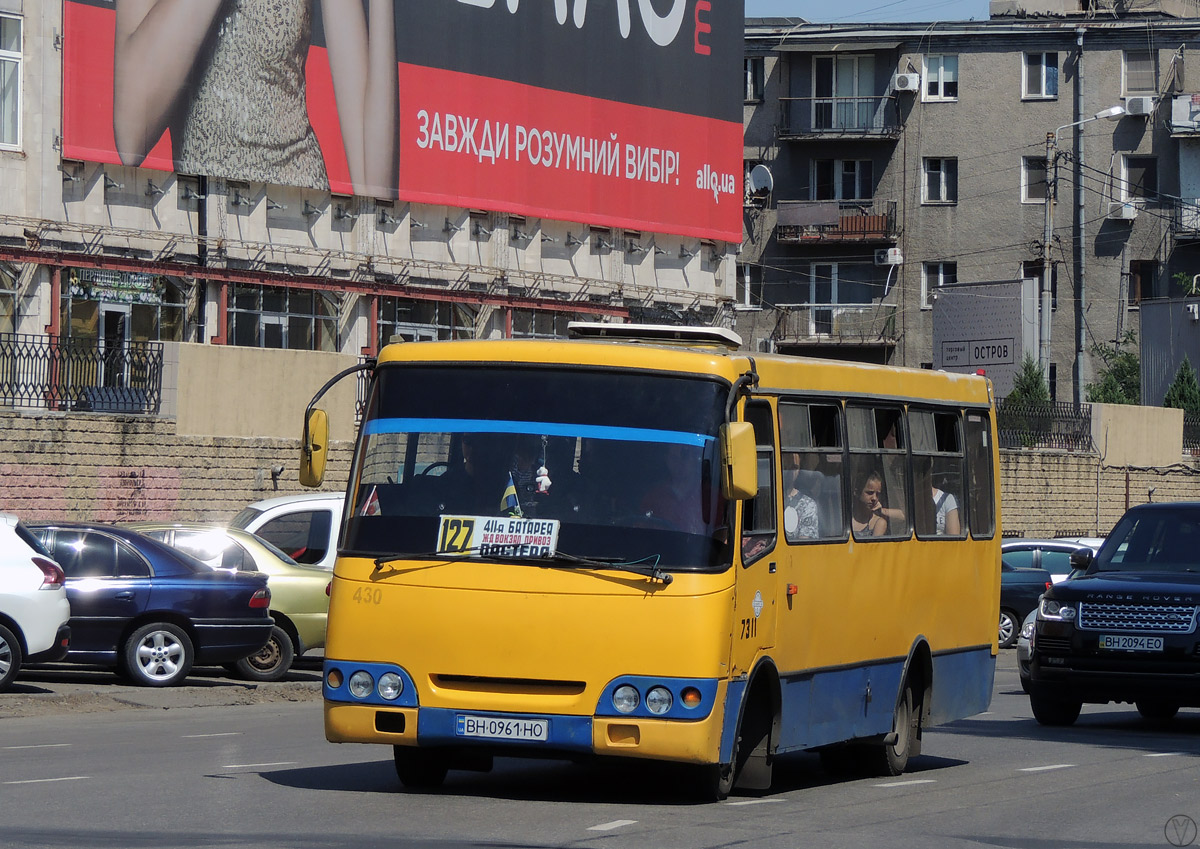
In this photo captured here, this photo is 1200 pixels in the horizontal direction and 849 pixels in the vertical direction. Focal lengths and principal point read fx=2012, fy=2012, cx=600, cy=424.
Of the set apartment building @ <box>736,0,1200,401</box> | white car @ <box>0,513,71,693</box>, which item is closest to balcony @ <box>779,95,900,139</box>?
apartment building @ <box>736,0,1200,401</box>

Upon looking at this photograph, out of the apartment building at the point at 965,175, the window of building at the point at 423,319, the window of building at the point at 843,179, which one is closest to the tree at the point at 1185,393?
the apartment building at the point at 965,175

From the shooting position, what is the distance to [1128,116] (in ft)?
213

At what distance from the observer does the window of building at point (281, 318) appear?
4234 centimetres

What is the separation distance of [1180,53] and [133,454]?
4640 centimetres

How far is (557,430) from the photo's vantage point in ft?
34.2

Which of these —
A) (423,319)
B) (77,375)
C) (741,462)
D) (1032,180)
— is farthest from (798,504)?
(1032,180)

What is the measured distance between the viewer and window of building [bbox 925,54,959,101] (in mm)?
66188

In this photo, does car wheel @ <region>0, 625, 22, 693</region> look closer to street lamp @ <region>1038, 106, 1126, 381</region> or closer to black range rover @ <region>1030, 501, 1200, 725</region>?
black range rover @ <region>1030, 501, 1200, 725</region>

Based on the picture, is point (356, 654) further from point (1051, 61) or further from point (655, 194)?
point (1051, 61)

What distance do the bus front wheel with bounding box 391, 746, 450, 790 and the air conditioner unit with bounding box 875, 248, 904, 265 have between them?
5588cm

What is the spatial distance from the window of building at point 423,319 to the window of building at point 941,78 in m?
24.6

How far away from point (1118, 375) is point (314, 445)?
184ft

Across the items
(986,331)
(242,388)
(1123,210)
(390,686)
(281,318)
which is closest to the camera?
(390,686)

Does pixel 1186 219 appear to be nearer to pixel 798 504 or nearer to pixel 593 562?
pixel 798 504
